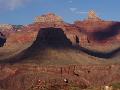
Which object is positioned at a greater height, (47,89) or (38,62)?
(47,89)

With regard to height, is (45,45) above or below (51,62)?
above

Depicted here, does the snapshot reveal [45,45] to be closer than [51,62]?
No

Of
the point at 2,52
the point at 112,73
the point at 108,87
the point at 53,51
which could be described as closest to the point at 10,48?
the point at 2,52

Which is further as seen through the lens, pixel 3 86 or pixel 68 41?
pixel 68 41

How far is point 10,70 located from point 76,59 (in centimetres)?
3290

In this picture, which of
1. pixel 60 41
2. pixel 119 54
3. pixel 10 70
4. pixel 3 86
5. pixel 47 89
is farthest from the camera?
pixel 119 54

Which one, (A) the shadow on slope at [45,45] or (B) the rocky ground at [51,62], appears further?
(A) the shadow on slope at [45,45]

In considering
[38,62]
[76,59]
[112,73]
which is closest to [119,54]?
[76,59]

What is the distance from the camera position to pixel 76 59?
6270 inches

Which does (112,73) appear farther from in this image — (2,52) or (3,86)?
(2,52)

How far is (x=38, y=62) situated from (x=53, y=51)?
55.6 ft

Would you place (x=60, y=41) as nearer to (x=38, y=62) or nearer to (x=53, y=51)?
(x=53, y=51)

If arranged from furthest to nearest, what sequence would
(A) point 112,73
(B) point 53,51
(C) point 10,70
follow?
(B) point 53,51
(C) point 10,70
(A) point 112,73

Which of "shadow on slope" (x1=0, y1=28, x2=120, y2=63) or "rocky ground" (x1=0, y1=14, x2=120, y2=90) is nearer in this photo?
"rocky ground" (x1=0, y1=14, x2=120, y2=90)
